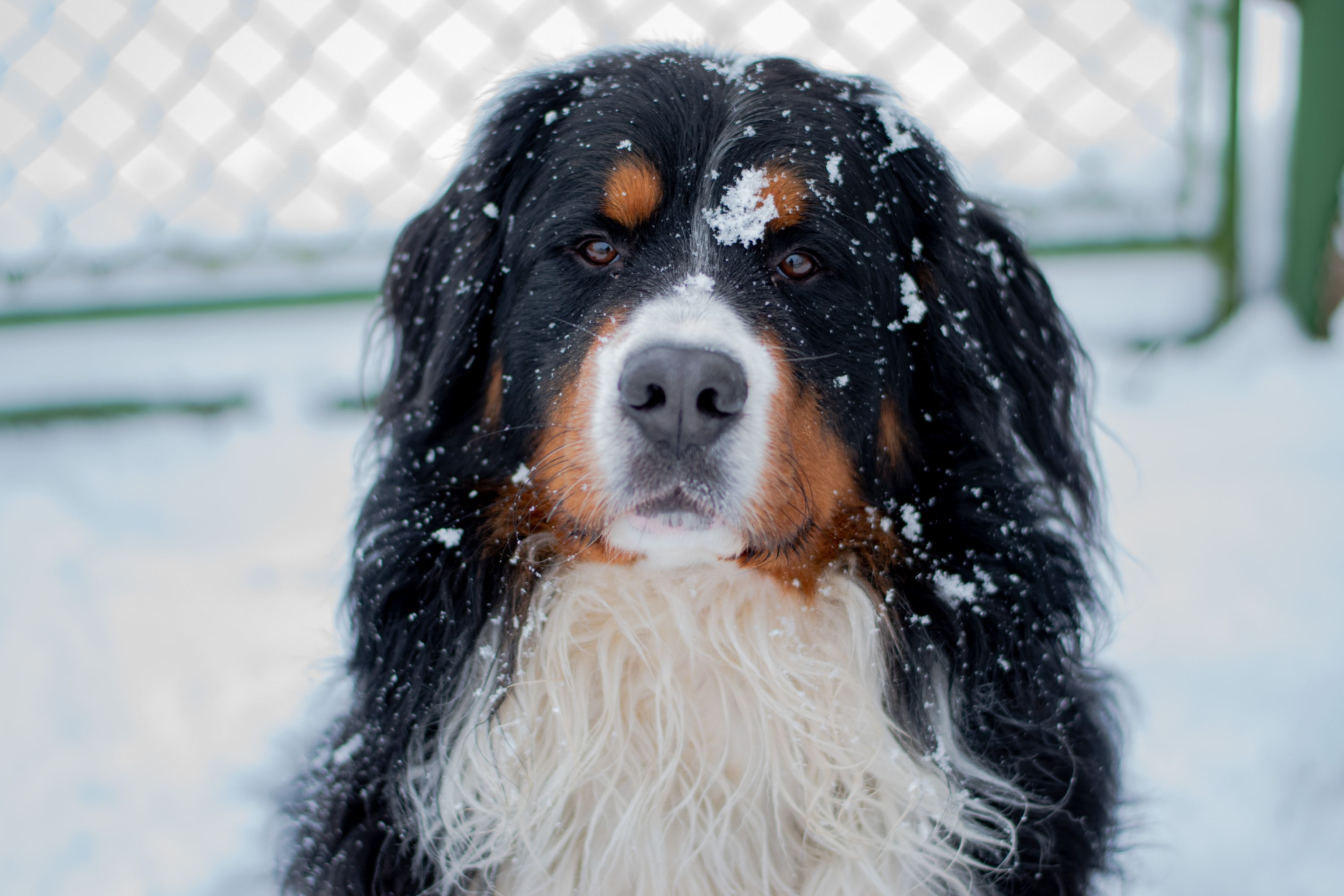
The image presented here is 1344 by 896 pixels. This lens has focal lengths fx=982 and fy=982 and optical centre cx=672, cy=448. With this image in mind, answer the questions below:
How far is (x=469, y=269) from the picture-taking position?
2.02 m

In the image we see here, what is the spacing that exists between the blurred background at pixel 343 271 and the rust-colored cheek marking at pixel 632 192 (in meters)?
1.88

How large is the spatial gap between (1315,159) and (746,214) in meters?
3.65

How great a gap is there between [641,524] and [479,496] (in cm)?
43

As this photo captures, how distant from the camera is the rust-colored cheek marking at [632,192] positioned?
1818 millimetres

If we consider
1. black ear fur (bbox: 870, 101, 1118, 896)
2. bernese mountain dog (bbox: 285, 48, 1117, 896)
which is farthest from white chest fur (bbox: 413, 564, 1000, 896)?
black ear fur (bbox: 870, 101, 1118, 896)

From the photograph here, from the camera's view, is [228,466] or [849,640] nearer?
[849,640]

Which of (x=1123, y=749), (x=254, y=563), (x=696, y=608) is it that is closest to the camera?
(x=696, y=608)

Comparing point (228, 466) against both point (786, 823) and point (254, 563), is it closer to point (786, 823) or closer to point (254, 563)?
point (254, 563)

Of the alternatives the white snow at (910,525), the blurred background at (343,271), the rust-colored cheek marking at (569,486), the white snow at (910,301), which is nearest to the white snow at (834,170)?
the white snow at (910,301)

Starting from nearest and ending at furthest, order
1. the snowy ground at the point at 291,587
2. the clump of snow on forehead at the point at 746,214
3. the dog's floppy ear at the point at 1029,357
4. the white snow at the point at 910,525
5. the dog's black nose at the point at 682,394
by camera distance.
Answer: the dog's black nose at the point at 682,394 → the clump of snow on forehead at the point at 746,214 → the white snow at the point at 910,525 → the dog's floppy ear at the point at 1029,357 → the snowy ground at the point at 291,587

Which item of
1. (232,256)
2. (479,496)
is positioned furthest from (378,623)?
(232,256)

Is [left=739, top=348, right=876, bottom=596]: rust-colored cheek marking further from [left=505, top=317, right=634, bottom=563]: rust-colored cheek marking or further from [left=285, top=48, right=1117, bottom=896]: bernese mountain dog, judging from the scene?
[left=505, top=317, right=634, bottom=563]: rust-colored cheek marking

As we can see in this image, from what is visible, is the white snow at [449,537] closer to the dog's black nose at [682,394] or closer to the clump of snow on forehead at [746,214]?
the dog's black nose at [682,394]

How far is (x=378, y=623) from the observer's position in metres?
1.93
